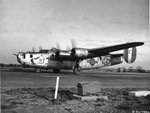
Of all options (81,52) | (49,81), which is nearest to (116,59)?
(81,52)

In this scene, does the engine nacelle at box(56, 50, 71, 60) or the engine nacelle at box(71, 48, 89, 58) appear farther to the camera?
the engine nacelle at box(56, 50, 71, 60)

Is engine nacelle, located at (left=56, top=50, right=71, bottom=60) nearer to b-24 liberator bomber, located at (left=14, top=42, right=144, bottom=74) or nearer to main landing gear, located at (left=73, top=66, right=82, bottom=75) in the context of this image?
b-24 liberator bomber, located at (left=14, top=42, right=144, bottom=74)

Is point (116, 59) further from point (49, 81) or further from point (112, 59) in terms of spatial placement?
point (49, 81)

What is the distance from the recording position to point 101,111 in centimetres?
591

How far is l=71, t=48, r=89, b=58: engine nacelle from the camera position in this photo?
22700 millimetres

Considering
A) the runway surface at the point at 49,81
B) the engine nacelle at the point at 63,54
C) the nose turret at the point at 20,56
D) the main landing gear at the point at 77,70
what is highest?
the engine nacelle at the point at 63,54

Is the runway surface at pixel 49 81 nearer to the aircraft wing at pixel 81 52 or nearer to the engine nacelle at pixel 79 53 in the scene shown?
the engine nacelle at pixel 79 53

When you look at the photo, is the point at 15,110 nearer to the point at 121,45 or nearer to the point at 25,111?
the point at 25,111

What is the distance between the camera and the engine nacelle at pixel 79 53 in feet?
74.5

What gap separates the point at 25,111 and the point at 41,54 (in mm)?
18128

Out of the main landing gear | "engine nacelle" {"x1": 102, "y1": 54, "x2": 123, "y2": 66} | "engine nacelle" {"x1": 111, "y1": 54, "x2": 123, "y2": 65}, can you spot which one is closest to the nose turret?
the main landing gear

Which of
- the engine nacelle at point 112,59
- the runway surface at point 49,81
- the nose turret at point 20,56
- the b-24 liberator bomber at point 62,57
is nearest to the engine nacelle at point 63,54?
the b-24 liberator bomber at point 62,57

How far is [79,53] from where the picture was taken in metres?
22.8

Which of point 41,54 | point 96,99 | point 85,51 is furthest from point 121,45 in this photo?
point 96,99
